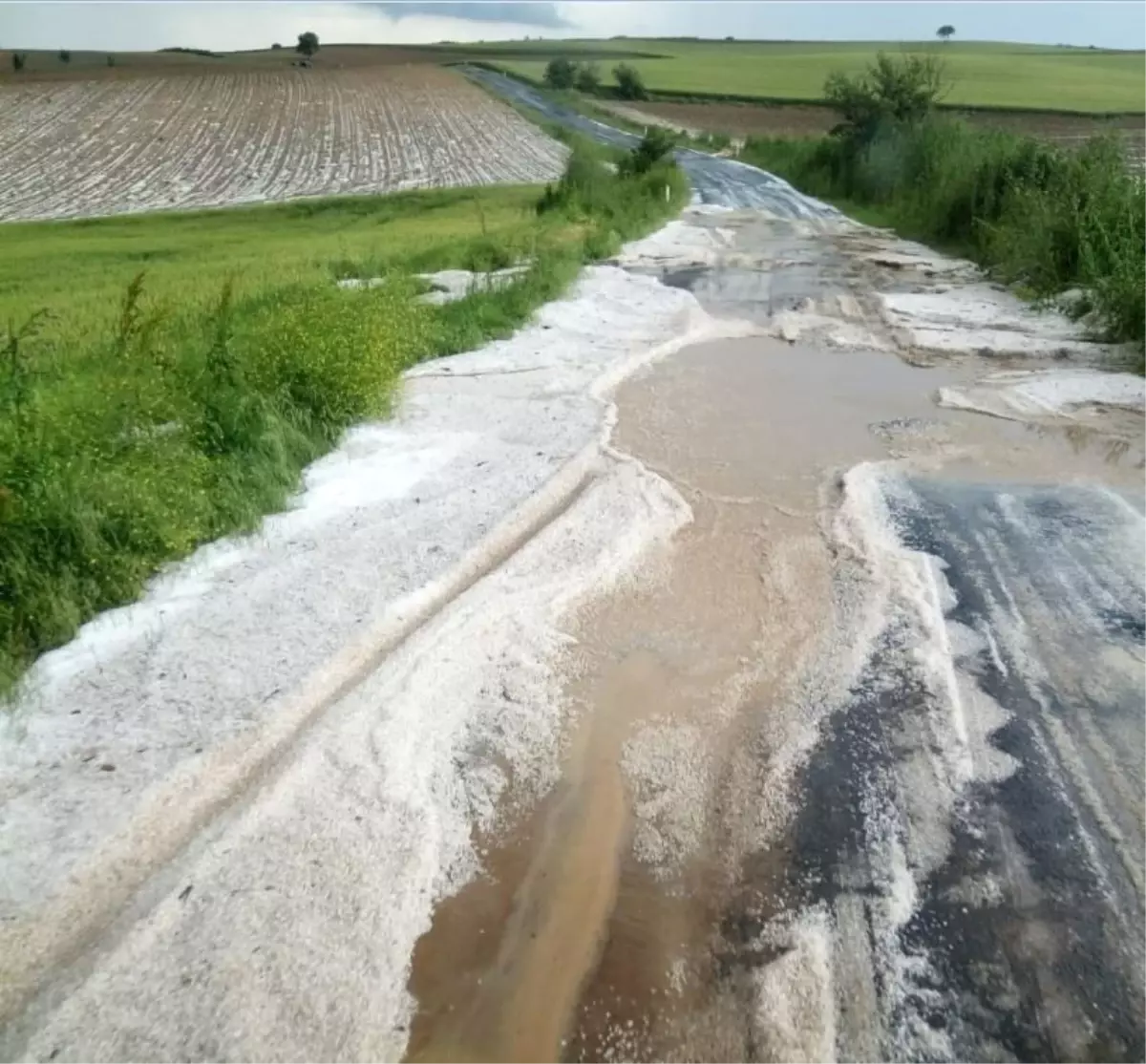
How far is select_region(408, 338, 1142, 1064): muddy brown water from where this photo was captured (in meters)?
3.14

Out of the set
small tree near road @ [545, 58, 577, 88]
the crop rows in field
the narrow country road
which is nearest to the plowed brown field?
small tree near road @ [545, 58, 577, 88]

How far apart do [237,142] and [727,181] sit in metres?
18.5

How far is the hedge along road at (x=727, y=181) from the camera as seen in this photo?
2536 cm

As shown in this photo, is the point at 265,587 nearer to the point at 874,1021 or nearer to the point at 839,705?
the point at 839,705

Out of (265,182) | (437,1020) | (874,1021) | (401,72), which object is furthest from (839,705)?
(401,72)

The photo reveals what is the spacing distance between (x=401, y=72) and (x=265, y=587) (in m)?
66.0

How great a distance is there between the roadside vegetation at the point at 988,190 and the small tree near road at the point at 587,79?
136 feet

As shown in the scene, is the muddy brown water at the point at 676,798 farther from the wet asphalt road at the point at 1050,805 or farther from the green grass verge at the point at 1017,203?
the green grass verge at the point at 1017,203

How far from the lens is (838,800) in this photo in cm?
403

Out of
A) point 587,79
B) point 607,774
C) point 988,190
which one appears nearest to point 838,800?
point 607,774

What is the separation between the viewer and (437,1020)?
316 cm

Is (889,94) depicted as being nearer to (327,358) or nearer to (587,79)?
(327,358)

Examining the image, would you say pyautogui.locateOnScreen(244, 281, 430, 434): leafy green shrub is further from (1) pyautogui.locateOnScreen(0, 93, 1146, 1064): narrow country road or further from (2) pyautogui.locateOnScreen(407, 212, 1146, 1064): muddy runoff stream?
(2) pyautogui.locateOnScreen(407, 212, 1146, 1064): muddy runoff stream

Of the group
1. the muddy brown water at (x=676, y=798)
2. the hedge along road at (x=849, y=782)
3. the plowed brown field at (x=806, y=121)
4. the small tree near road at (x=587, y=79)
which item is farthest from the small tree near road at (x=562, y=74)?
the muddy brown water at (x=676, y=798)
